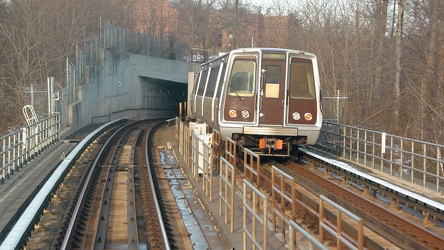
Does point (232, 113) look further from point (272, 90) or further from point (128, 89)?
point (128, 89)

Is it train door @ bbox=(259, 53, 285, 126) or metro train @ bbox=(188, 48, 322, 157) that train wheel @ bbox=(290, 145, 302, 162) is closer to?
metro train @ bbox=(188, 48, 322, 157)

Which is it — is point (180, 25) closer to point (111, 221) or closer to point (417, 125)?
point (417, 125)

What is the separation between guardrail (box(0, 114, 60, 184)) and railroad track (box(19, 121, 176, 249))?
1.25 metres

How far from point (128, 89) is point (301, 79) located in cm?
2960

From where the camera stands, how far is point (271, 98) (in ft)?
52.3

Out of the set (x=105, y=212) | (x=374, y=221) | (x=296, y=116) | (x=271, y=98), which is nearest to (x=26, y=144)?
(x=105, y=212)

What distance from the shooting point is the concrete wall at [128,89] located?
3491 centimetres

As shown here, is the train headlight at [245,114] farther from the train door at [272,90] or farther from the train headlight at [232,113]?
the train door at [272,90]

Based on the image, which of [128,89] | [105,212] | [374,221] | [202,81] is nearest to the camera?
[374,221]

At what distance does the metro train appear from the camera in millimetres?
15891

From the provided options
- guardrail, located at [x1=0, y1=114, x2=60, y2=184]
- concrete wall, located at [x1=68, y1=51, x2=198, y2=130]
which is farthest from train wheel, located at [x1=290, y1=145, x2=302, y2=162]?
concrete wall, located at [x1=68, y1=51, x2=198, y2=130]

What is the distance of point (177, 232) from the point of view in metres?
10.3

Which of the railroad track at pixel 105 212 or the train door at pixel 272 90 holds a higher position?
the train door at pixel 272 90

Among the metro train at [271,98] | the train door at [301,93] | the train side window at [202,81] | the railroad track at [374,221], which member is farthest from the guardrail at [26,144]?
the train door at [301,93]
